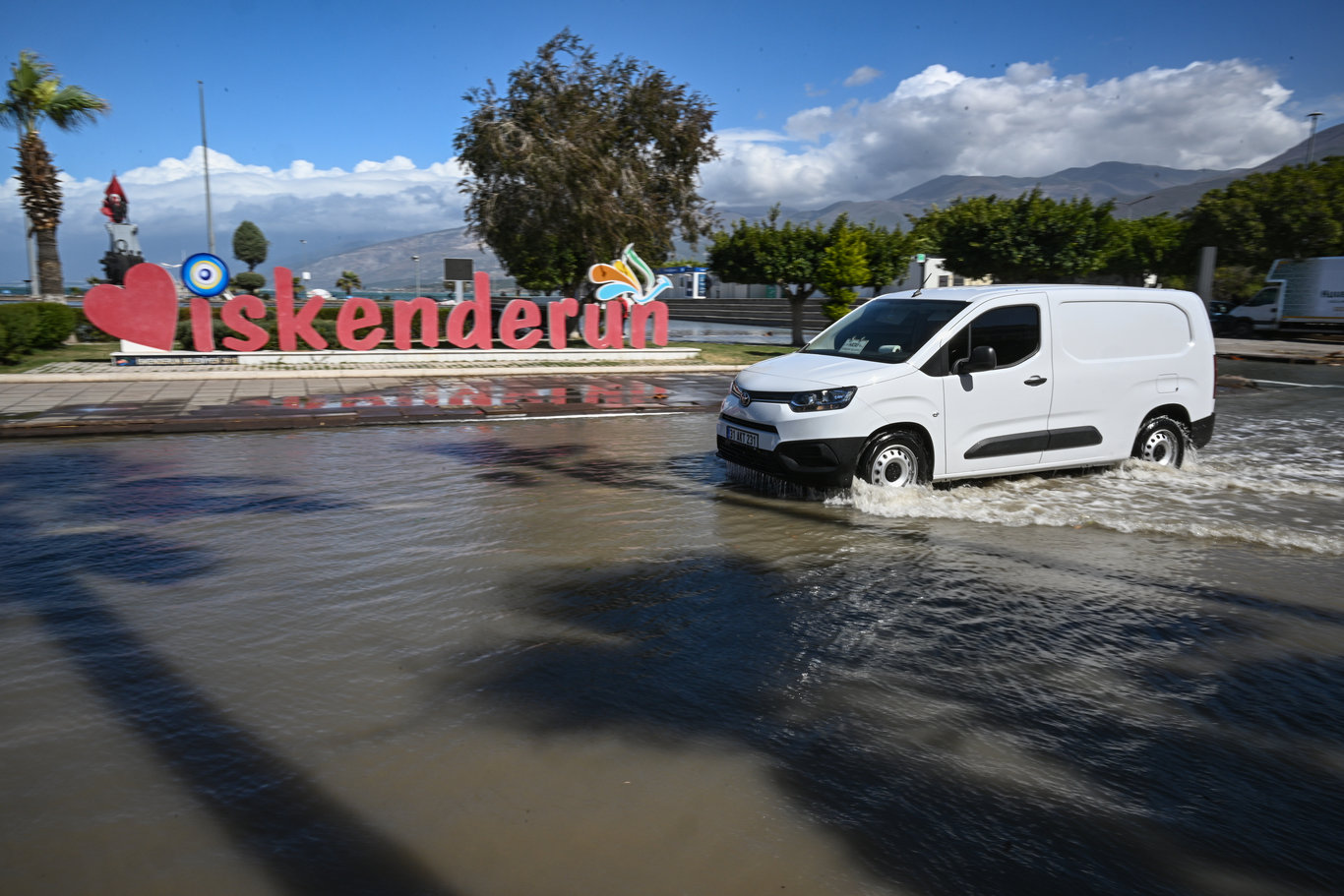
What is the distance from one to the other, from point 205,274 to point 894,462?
17878 mm

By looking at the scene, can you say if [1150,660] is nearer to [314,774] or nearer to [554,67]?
[314,774]

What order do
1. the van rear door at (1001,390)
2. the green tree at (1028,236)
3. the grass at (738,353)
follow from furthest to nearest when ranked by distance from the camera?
the green tree at (1028,236) → the grass at (738,353) → the van rear door at (1001,390)

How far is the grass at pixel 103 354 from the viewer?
1844cm

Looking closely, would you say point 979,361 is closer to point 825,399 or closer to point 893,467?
point 893,467

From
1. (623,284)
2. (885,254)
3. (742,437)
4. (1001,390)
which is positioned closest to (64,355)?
(623,284)

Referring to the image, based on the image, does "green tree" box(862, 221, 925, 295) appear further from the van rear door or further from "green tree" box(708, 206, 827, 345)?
the van rear door

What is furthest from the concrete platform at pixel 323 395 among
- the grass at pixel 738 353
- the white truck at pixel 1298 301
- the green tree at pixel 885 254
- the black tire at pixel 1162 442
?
the white truck at pixel 1298 301

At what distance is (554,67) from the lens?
2773cm

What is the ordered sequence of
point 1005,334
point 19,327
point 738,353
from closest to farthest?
point 1005,334
point 19,327
point 738,353

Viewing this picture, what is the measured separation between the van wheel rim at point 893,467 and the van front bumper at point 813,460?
9.0 inches

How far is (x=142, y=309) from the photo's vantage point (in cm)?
1842

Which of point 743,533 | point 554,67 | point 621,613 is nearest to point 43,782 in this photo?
point 621,613

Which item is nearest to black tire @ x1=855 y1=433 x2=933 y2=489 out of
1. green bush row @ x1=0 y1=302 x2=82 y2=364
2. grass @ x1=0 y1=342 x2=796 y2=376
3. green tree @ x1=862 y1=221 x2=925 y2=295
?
grass @ x1=0 y1=342 x2=796 y2=376

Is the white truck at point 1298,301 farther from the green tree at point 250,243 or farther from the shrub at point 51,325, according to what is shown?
the green tree at point 250,243
